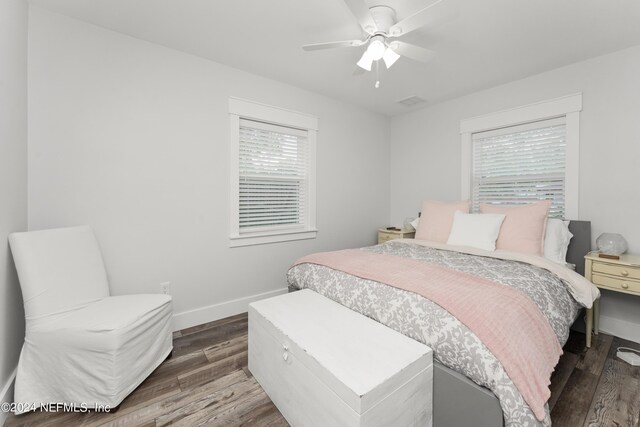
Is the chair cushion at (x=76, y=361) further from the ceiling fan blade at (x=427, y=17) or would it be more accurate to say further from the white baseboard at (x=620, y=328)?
the white baseboard at (x=620, y=328)

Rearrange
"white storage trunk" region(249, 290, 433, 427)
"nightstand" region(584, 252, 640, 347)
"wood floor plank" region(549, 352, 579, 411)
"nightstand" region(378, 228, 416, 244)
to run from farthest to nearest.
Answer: "nightstand" region(378, 228, 416, 244), "nightstand" region(584, 252, 640, 347), "wood floor plank" region(549, 352, 579, 411), "white storage trunk" region(249, 290, 433, 427)

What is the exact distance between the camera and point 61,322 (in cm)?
152

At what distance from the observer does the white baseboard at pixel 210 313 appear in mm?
2494

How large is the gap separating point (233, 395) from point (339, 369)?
89 cm

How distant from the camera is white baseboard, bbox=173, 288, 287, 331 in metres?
2.49

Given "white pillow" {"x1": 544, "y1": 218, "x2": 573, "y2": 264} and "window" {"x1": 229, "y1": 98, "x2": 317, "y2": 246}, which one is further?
"window" {"x1": 229, "y1": 98, "x2": 317, "y2": 246}

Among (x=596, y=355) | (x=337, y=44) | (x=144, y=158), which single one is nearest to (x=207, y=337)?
(x=144, y=158)

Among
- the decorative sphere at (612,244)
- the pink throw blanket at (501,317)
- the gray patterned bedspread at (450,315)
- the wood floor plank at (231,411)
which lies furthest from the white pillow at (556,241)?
the wood floor plank at (231,411)

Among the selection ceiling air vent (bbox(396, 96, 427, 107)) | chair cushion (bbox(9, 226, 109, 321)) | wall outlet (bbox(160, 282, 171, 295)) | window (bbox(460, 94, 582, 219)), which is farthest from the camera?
ceiling air vent (bbox(396, 96, 427, 107))

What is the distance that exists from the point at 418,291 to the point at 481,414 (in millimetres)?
557

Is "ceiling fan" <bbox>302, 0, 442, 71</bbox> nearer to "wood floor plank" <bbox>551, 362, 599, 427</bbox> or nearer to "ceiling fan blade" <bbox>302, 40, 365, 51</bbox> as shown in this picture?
"ceiling fan blade" <bbox>302, 40, 365, 51</bbox>

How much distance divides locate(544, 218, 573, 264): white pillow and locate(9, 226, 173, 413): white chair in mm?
3129

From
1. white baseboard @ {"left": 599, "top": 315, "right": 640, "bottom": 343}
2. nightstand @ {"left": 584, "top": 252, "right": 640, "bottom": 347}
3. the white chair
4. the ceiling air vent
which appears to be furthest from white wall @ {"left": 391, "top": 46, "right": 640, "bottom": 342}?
the white chair

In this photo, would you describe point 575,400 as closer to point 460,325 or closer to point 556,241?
point 460,325
